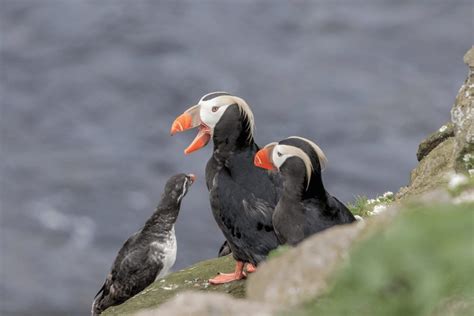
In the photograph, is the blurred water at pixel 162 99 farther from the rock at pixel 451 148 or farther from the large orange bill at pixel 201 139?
the large orange bill at pixel 201 139

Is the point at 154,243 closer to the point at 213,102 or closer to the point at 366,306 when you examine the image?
the point at 213,102

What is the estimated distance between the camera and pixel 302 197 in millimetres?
10430

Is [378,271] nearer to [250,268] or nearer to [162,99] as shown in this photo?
[250,268]

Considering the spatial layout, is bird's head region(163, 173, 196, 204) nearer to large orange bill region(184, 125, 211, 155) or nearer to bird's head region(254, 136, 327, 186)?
large orange bill region(184, 125, 211, 155)

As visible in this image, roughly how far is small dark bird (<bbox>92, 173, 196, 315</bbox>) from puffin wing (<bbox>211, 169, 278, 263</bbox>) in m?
3.63

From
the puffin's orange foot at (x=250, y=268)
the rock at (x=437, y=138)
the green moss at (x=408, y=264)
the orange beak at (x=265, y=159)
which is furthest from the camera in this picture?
the rock at (x=437, y=138)

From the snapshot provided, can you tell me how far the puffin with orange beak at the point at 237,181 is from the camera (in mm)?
11633

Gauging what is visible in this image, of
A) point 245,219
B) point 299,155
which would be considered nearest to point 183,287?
point 245,219

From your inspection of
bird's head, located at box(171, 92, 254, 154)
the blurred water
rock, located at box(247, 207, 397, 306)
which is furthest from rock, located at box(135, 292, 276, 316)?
the blurred water

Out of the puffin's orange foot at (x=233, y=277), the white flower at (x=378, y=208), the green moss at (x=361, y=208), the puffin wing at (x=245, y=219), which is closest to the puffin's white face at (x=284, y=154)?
the puffin wing at (x=245, y=219)

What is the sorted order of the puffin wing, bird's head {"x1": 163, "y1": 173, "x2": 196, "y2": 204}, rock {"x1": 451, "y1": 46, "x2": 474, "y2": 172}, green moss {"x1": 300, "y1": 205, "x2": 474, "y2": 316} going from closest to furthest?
green moss {"x1": 300, "y1": 205, "x2": 474, "y2": 316}
rock {"x1": 451, "y1": 46, "x2": 474, "y2": 172}
the puffin wing
bird's head {"x1": 163, "y1": 173, "x2": 196, "y2": 204}

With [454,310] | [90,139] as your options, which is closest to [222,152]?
[454,310]

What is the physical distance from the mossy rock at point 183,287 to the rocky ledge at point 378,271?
600cm

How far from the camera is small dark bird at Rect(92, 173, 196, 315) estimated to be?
15219mm
